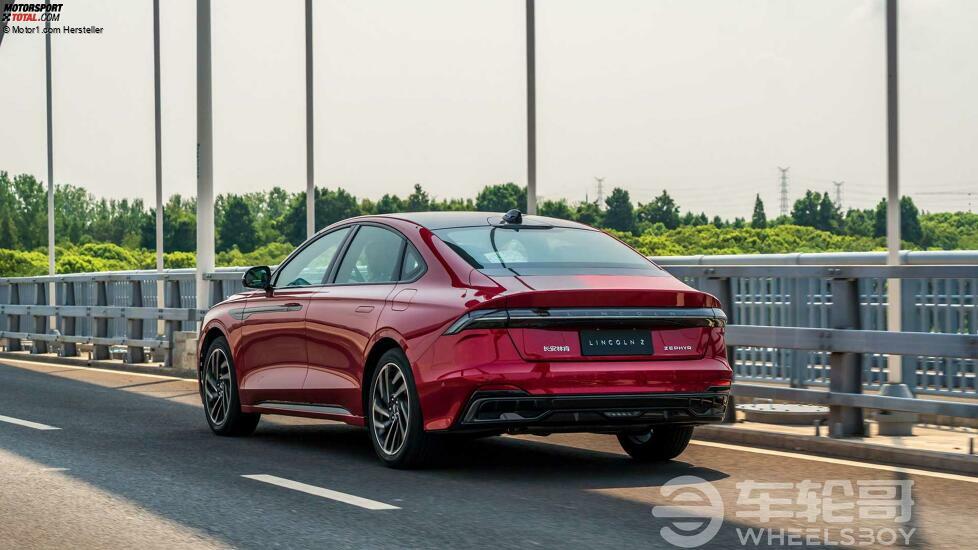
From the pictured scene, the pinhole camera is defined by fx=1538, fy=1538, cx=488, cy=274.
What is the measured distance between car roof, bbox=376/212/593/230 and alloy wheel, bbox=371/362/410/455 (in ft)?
3.09

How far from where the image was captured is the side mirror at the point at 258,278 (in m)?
10.5

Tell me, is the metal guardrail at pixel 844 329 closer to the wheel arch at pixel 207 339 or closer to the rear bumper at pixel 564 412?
the rear bumper at pixel 564 412

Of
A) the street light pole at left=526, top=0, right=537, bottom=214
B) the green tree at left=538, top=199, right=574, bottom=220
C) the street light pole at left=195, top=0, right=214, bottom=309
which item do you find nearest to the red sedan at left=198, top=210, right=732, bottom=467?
the street light pole at left=526, top=0, right=537, bottom=214

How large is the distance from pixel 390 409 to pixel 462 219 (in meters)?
1.32

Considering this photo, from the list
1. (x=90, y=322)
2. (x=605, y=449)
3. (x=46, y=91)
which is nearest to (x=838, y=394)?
(x=605, y=449)

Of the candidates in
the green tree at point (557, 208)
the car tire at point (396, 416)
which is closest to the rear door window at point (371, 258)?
the car tire at point (396, 416)

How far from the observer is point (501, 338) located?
800 centimetres

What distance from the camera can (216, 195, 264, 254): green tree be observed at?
15150 centimetres

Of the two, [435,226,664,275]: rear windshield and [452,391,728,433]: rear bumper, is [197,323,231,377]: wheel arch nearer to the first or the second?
[435,226,664,275]: rear windshield

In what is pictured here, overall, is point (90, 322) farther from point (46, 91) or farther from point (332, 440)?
point (46, 91)

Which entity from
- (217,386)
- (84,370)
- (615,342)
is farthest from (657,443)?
(84,370)

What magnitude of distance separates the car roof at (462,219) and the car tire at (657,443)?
1.33 metres

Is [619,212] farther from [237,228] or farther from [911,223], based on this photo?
[237,228]

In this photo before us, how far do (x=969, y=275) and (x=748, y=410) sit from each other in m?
2.29
